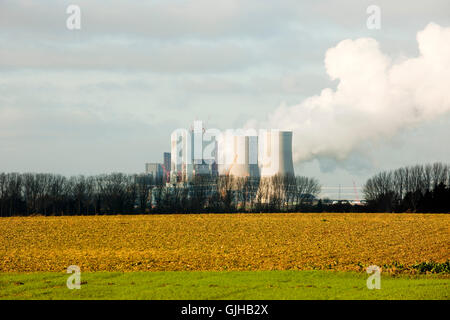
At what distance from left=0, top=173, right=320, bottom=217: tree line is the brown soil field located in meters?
46.3

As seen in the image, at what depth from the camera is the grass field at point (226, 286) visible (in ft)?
37.8

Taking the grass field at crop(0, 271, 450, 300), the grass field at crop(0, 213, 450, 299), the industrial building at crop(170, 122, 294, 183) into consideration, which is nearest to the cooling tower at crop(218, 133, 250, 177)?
the industrial building at crop(170, 122, 294, 183)

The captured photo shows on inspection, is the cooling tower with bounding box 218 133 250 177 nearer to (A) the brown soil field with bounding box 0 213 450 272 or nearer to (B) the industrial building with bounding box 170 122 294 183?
(B) the industrial building with bounding box 170 122 294 183

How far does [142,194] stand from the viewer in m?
99.9

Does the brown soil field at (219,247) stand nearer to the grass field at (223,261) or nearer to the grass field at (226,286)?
the grass field at (223,261)

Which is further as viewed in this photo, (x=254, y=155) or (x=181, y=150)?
(x=181, y=150)

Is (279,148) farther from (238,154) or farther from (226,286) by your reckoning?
(226,286)

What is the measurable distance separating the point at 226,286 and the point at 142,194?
88.5m

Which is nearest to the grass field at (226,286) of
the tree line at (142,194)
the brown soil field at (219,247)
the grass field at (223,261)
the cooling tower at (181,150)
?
the grass field at (223,261)

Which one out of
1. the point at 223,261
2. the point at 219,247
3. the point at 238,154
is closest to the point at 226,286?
the point at 223,261

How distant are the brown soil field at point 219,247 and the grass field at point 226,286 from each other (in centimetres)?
276

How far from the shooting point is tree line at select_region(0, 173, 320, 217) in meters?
86.6
